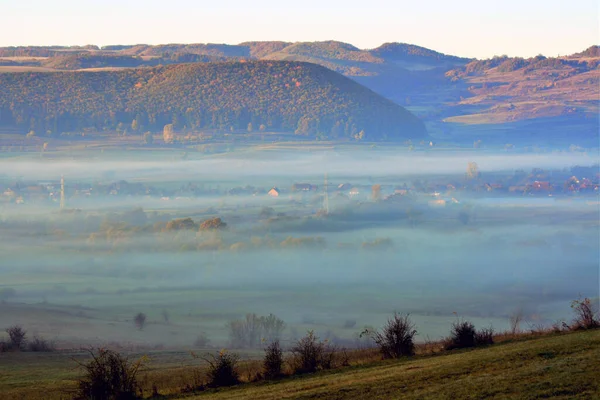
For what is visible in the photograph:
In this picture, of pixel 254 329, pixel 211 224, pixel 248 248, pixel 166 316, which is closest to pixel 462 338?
pixel 254 329

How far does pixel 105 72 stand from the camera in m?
181

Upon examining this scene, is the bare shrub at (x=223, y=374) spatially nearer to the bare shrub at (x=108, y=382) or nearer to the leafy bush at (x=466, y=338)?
the bare shrub at (x=108, y=382)

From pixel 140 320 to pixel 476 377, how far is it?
94425 mm

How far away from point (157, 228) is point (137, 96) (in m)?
24.4

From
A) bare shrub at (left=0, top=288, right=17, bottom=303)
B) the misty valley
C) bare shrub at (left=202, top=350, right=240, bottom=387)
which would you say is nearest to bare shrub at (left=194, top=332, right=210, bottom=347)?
the misty valley

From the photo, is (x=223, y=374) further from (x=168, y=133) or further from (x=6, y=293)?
(x=168, y=133)

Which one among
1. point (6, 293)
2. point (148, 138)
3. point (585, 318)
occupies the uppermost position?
point (148, 138)

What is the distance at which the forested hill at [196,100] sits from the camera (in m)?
170

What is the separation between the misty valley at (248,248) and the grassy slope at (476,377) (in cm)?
8533

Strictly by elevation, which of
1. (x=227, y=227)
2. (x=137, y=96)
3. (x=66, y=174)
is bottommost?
(x=227, y=227)

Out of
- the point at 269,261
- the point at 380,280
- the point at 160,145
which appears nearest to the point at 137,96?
the point at 160,145

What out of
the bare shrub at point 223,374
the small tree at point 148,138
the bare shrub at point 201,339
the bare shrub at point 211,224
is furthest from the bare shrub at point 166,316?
the bare shrub at point 223,374

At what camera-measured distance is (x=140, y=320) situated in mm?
108250

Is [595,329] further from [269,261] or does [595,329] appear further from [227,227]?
[227,227]
